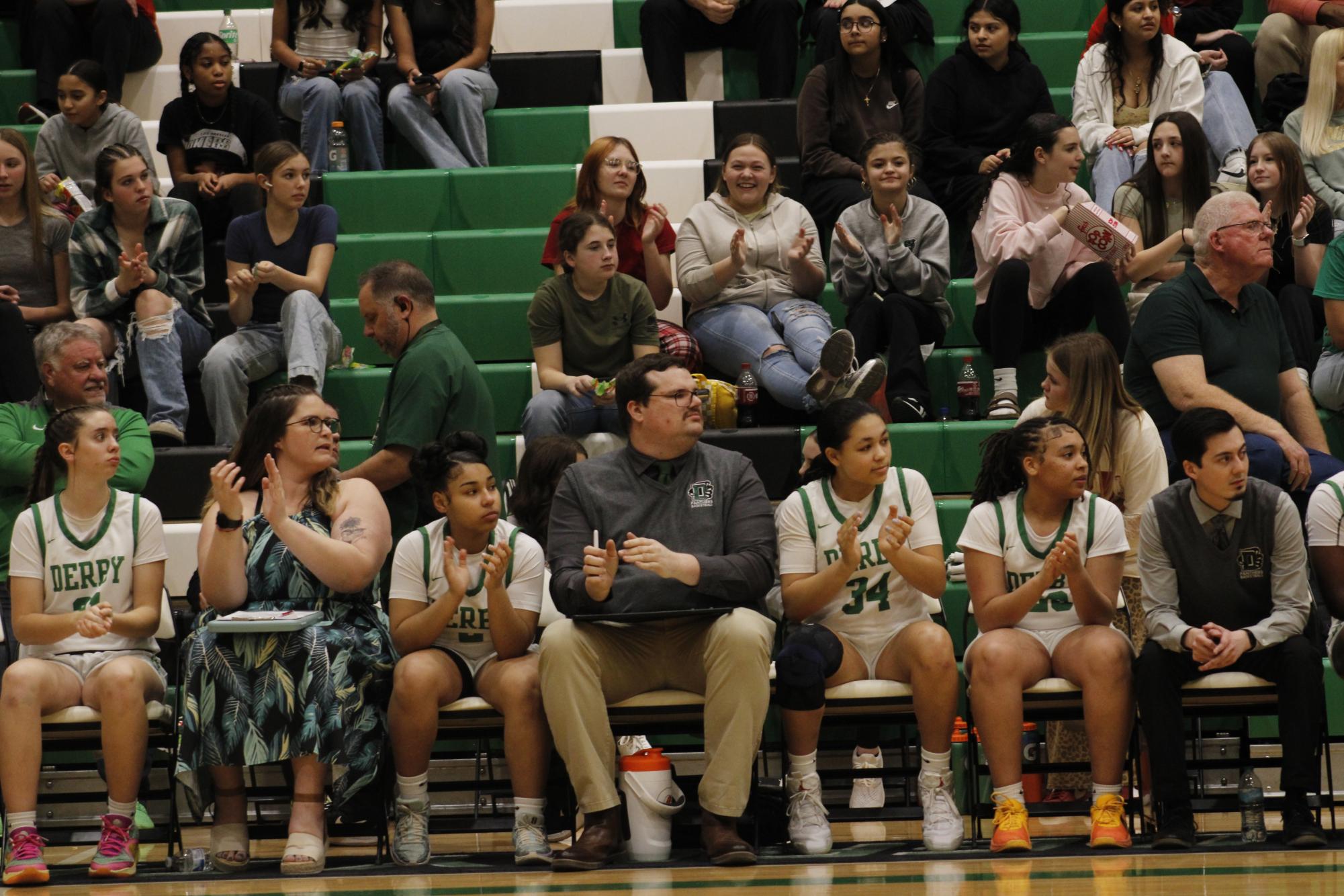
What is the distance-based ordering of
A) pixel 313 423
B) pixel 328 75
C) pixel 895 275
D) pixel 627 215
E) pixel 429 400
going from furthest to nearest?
1. pixel 328 75
2. pixel 627 215
3. pixel 895 275
4. pixel 429 400
5. pixel 313 423

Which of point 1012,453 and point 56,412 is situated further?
point 56,412

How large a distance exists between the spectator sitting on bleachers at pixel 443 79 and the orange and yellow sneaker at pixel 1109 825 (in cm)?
403

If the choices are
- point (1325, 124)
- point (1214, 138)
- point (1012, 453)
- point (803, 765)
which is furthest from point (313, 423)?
point (1325, 124)

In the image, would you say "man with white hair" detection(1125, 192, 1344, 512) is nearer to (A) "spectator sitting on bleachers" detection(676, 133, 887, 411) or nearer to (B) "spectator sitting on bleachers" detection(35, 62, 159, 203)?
(A) "spectator sitting on bleachers" detection(676, 133, 887, 411)

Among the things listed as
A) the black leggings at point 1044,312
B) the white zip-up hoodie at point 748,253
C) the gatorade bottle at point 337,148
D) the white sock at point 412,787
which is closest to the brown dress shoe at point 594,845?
the white sock at point 412,787

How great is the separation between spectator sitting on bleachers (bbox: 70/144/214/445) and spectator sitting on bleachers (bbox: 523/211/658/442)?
4.13 ft

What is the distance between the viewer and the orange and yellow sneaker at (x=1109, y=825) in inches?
159

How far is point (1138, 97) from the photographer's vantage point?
6672mm

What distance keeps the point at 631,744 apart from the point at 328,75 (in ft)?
12.0

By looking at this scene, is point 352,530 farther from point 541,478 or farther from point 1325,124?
point 1325,124

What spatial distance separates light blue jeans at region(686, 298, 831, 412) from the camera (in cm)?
570

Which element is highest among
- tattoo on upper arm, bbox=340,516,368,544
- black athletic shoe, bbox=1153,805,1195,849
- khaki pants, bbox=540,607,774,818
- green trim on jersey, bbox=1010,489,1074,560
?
tattoo on upper arm, bbox=340,516,368,544

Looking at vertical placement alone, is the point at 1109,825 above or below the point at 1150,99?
below

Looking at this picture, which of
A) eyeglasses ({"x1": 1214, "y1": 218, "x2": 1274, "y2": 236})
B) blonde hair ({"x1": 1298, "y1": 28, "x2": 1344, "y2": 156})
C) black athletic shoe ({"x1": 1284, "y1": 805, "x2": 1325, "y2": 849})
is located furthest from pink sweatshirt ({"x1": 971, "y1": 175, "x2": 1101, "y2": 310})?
black athletic shoe ({"x1": 1284, "y1": 805, "x2": 1325, "y2": 849})
